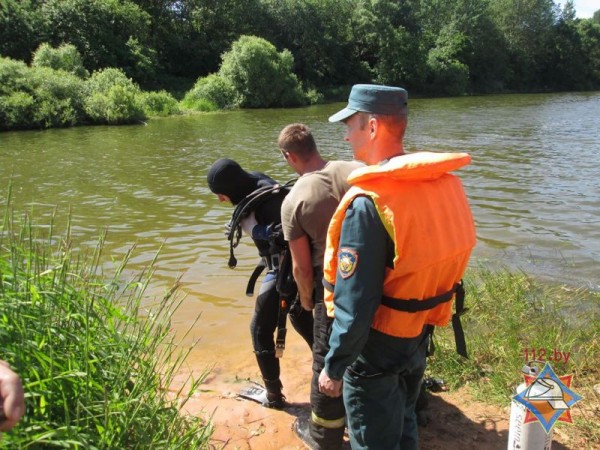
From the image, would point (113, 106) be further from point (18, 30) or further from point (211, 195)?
point (211, 195)

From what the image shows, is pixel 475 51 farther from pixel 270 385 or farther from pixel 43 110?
pixel 270 385

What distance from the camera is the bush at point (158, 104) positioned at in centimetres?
3241

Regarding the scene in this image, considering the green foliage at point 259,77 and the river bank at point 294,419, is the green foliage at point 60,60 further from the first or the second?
the river bank at point 294,419

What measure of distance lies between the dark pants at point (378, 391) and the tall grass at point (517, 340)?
1.51 meters

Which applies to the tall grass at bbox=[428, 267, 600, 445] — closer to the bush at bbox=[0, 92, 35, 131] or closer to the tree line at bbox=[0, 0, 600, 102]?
the bush at bbox=[0, 92, 35, 131]

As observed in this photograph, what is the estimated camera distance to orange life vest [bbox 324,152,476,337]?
2297 mm

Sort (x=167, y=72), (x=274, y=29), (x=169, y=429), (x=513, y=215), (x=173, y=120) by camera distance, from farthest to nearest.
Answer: (x=274, y=29)
(x=167, y=72)
(x=173, y=120)
(x=513, y=215)
(x=169, y=429)

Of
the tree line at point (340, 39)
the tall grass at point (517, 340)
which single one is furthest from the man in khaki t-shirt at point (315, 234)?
the tree line at point (340, 39)

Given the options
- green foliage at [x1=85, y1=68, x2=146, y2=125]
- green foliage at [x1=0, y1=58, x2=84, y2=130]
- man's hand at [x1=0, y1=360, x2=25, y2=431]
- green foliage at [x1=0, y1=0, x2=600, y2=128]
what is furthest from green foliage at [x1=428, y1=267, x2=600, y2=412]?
green foliage at [x1=0, y1=0, x2=600, y2=128]

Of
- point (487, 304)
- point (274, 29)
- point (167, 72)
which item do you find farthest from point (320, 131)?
point (274, 29)

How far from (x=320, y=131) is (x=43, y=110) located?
14.8m

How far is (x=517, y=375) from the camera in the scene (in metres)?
3.87

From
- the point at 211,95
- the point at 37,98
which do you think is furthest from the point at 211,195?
the point at 211,95

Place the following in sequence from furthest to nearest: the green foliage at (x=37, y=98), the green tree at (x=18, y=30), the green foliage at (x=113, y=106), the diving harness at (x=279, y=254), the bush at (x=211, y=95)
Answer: the green tree at (x=18, y=30), the bush at (x=211, y=95), the green foliage at (x=113, y=106), the green foliage at (x=37, y=98), the diving harness at (x=279, y=254)
